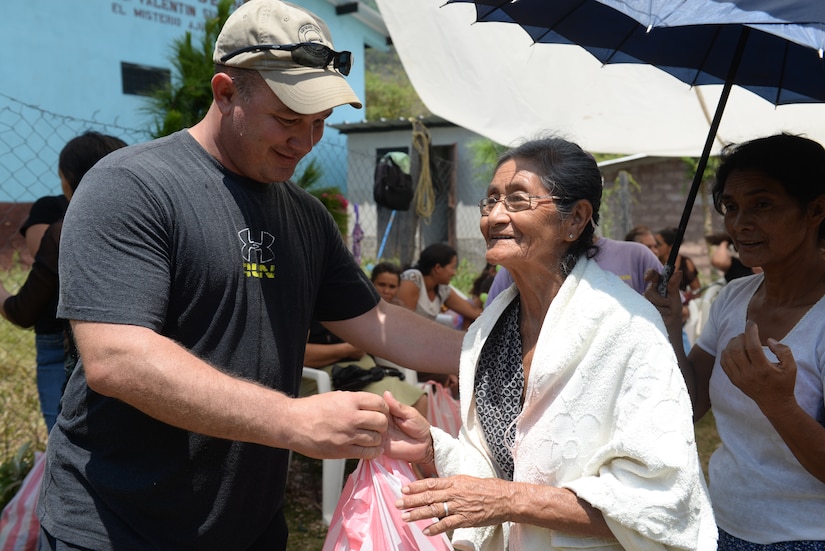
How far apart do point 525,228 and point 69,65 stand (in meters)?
12.0

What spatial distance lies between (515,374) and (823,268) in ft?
3.35

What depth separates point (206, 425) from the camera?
5.24 ft

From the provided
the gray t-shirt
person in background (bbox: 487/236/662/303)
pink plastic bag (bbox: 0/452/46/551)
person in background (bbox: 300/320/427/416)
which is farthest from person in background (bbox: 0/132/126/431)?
person in background (bbox: 487/236/662/303)

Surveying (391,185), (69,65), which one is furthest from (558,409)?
(69,65)

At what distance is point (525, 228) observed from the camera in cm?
191

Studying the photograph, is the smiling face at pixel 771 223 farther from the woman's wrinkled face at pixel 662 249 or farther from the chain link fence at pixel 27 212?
the woman's wrinkled face at pixel 662 249

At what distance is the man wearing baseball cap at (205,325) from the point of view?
1.61 m

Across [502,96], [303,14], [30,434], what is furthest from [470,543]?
[30,434]

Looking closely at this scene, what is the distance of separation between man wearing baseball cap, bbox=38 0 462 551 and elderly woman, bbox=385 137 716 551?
30cm

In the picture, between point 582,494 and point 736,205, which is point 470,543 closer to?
point 582,494

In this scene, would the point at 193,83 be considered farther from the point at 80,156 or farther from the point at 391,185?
the point at 391,185

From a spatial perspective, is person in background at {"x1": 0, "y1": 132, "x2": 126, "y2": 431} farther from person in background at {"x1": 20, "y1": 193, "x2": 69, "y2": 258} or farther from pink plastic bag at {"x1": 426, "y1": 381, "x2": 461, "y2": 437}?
pink plastic bag at {"x1": 426, "y1": 381, "x2": 461, "y2": 437}

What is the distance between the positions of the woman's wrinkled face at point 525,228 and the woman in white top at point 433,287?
453cm

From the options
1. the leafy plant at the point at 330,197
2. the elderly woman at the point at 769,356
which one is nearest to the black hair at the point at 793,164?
the elderly woman at the point at 769,356
